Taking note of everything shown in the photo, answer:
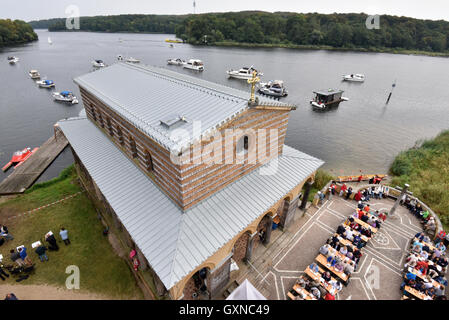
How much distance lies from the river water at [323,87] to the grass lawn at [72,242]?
33.5ft

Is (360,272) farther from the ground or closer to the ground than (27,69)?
closer to the ground

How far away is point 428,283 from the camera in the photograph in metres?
16.1

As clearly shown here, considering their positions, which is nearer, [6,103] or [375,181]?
[375,181]

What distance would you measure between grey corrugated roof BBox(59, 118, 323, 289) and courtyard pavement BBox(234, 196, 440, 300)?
597 centimetres

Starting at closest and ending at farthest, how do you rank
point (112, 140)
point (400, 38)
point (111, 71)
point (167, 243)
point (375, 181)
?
point (167, 243)
point (112, 140)
point (111, 71)
point (375, 181)
point (400, 38)

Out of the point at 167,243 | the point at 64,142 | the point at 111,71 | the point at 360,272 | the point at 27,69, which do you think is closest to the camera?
the point at 167,243

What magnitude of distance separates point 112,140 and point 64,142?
84.3ft

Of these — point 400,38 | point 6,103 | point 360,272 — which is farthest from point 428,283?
point 400,38

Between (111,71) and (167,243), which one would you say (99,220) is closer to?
(167,243)

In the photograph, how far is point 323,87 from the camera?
77062mm

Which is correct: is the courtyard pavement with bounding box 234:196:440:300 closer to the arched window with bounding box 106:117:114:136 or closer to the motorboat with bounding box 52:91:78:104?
the arched window with bounding box 106:117:114:136

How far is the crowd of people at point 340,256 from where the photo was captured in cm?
1609

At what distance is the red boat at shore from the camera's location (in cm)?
3469

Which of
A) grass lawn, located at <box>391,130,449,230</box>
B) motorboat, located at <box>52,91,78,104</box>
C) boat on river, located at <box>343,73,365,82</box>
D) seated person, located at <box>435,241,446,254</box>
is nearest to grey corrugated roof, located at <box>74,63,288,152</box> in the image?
seated person, located at <box>435,241,446,254</box>
